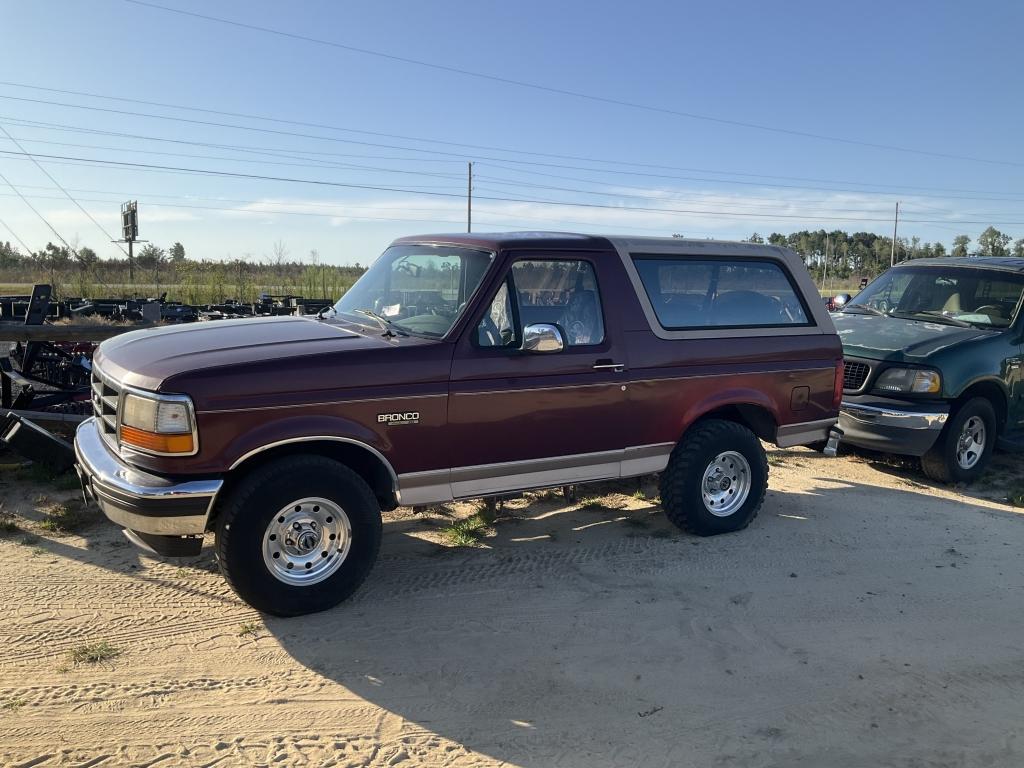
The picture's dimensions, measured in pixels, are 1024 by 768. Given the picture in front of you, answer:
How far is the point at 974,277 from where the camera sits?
828cm

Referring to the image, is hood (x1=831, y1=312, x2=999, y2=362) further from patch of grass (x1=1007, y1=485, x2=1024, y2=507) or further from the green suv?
patch of grass (x1=1007, y1=485, x2=1024, y2=507)

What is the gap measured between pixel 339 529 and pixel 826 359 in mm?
4052

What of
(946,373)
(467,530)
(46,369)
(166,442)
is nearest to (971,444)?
(946,373)

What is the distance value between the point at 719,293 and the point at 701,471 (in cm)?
136

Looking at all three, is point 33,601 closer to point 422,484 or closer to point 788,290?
point 422,484

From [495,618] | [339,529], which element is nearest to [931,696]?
[495,618]

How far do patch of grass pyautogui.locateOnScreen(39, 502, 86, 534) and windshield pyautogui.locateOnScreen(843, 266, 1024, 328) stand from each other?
27.4 feet

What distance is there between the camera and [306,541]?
4.04m

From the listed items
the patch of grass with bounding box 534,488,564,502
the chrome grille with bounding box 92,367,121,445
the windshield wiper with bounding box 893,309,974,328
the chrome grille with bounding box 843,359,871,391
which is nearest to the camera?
the chrome grille with bounding box 92,367,121,445

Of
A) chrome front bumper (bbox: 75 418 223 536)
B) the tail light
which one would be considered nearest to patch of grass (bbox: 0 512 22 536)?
chrome front bumper (bbox: 75 418 223 536)

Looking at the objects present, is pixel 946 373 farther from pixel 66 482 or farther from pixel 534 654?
pixel 66 482

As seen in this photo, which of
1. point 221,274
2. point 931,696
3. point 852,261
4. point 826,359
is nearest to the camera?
point 931,696

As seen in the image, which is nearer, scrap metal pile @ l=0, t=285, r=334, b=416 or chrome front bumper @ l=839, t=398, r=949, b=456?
scrap metal pile @ l=0, t=285, r=334, b=416

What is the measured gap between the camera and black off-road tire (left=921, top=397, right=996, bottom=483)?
23.8 ft
